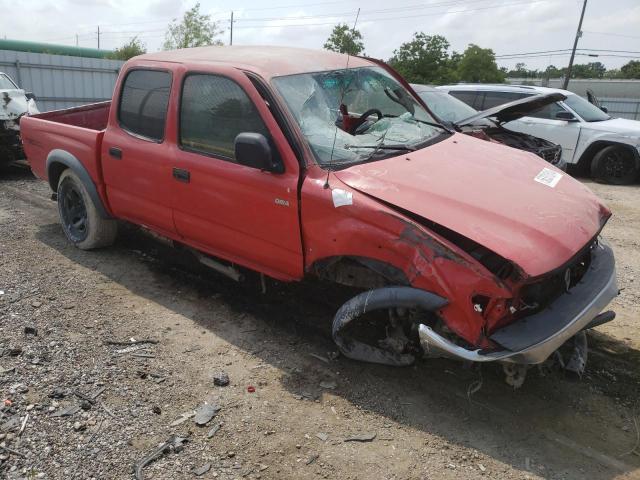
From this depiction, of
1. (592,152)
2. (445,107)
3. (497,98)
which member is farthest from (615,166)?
(445,107)

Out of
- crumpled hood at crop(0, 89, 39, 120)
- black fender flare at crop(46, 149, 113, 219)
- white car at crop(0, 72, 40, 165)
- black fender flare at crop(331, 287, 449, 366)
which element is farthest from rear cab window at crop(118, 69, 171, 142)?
crumpled hood at crop(0, 89, 39, 120)

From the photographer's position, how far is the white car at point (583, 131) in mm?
9641

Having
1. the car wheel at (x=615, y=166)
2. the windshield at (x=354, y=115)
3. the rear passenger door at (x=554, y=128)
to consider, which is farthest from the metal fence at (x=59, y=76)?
the car wheel at (x=615, y=166)

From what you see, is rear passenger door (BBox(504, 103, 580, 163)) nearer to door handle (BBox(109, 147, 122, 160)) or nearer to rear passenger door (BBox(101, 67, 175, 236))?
rear passenger door (BBox(101, 67, 175, 236))

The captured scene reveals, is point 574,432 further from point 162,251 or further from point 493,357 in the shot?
point 162,251

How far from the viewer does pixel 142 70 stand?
14.5ft

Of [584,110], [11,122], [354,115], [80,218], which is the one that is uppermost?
[354,115]

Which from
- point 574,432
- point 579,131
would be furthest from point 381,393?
point 579,131

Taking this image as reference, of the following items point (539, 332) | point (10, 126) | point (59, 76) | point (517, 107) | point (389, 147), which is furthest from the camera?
point (59, 76)

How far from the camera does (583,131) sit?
9.93 meters

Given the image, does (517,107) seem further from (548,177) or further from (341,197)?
(341,197)

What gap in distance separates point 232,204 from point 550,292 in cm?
212

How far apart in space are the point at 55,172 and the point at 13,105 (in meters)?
4.93

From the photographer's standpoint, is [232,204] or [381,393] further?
[232,204]
